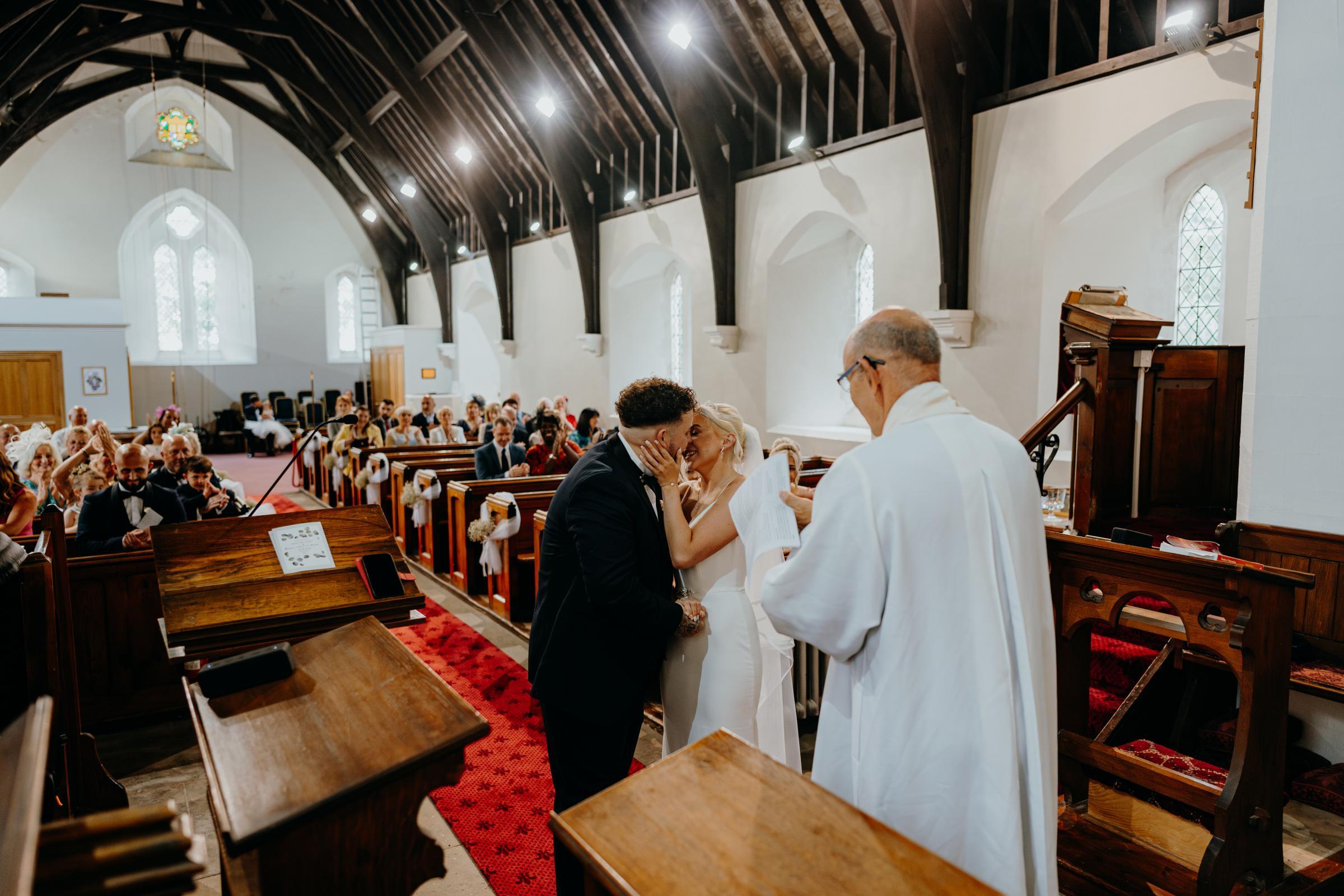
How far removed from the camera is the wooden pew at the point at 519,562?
558cm

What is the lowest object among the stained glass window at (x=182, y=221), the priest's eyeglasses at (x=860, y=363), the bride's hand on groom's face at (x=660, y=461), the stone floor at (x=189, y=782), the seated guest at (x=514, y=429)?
the stone floor at (x=189, y=782)

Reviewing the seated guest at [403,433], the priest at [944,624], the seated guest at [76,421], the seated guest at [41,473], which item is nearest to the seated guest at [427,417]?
the seated guest at [403,433]

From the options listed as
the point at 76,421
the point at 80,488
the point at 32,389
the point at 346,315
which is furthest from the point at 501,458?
the point at 346,315

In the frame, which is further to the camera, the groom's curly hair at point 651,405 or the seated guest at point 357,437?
the seated guest at point 357,437

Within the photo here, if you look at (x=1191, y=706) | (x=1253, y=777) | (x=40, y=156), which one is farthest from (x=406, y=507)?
(x=40, y=156)

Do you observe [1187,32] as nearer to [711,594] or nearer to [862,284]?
[862,284]

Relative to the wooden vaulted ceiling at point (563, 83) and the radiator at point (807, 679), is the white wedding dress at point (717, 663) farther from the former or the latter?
the wooden vaulted ceiling at point (563, 83)

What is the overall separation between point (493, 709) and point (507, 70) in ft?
28.8

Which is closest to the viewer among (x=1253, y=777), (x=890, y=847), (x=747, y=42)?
(x=890, y=847)

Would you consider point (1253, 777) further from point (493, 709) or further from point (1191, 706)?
point (493, 709)

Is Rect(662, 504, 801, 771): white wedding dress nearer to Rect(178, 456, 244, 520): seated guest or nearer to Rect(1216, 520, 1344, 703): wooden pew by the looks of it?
Rect(1216, 520, 1344, 703): wooden pew

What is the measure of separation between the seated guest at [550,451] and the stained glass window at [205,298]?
561 inches

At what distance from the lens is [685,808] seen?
58.1 inches

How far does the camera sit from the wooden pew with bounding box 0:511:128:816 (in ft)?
4.26
